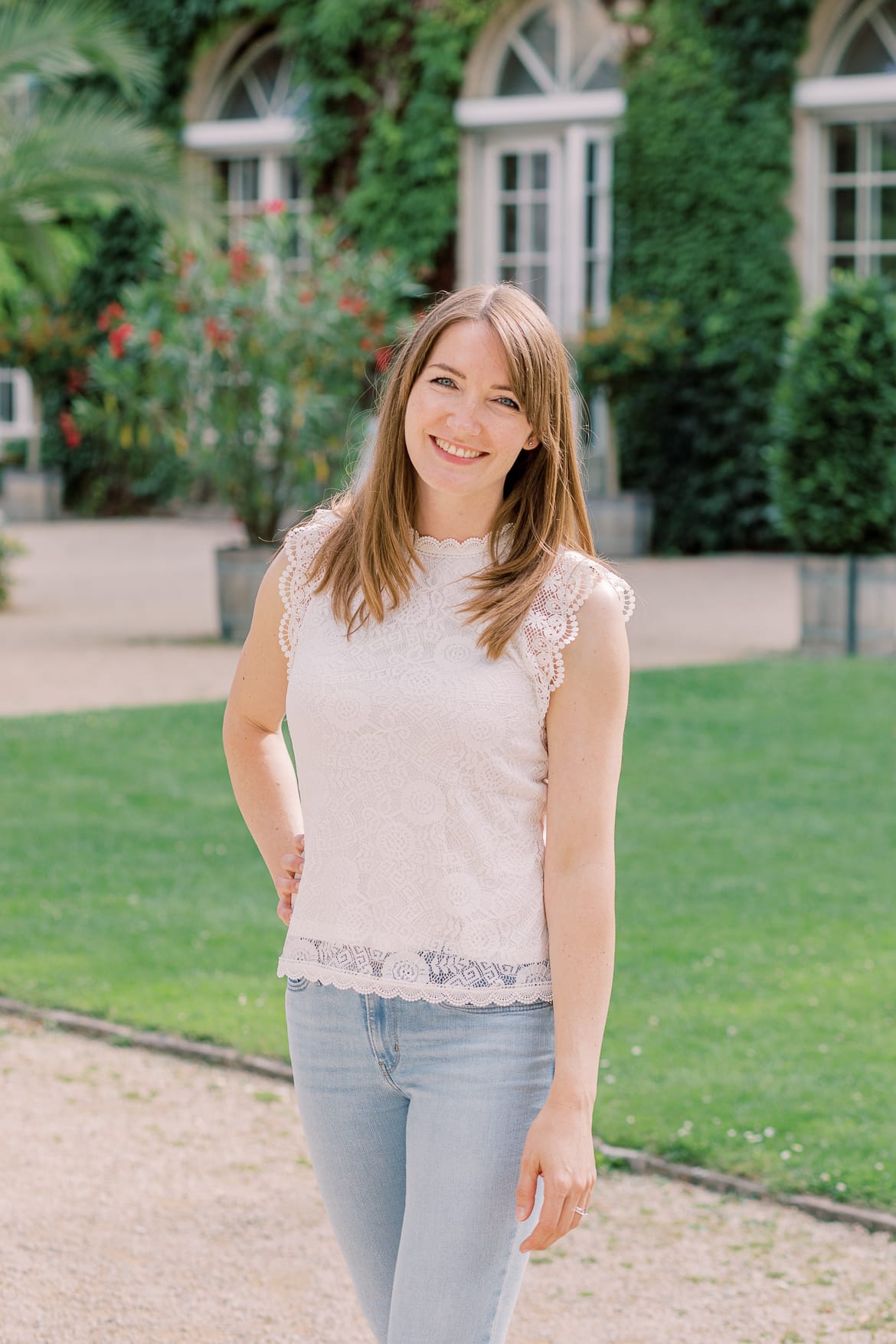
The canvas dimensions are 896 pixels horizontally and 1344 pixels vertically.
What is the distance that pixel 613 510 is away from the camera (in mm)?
14977

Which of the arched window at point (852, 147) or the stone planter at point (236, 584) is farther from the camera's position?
the arched window at point (852, 147)

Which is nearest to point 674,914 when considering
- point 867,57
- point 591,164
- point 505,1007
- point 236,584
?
point 505,1007

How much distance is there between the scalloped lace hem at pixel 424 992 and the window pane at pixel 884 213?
546 inches

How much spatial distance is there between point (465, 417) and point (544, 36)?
1487 cm

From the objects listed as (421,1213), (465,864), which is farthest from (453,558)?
(421,1213)

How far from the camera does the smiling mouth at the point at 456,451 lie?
1.99 meters

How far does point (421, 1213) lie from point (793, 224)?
13704 millimetres

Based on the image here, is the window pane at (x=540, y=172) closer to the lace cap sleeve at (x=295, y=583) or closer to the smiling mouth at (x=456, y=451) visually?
the lace cap sleeve at (x=295, y=583)

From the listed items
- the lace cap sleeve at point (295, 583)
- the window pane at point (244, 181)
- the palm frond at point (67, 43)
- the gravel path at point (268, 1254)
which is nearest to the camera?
the lace cap sleeve at point (295, 583)

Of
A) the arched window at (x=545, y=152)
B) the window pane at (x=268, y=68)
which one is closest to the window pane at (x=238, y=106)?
the window pane at (x=268, y=68)

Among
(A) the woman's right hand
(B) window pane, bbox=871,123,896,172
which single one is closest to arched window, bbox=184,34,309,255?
(B) window pane, bbox=871,123,896,172

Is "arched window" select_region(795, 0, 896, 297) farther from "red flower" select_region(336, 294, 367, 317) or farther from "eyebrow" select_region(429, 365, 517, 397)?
"eyebrow" select_region(429, 365, 517, 397)

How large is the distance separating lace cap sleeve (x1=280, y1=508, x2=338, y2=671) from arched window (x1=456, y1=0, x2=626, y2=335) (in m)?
13.3

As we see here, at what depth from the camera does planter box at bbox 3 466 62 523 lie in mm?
18438
